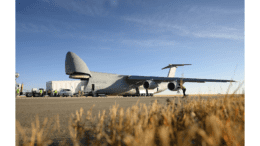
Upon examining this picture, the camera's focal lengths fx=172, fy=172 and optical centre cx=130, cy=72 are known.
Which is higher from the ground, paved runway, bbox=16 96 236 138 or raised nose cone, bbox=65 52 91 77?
raised nose cone, bbox=65 52 91 77

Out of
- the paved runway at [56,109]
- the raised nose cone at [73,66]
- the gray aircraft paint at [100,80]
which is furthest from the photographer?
the gray aircraft paint at [100,80]

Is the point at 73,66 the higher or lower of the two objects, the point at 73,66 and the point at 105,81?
the higher

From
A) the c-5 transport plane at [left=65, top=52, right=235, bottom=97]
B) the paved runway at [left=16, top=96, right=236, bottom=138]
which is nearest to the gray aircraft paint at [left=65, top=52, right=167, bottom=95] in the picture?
the c-5 transport plane at [left=65, top=52, right=235, bottom=97]

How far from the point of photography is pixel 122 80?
24.0 meters

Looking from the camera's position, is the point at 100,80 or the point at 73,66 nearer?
the point at 73,66

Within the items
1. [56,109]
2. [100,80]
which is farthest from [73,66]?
[56,109]

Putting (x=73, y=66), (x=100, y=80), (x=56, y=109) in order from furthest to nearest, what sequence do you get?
(x=100, y=80) → (x=73, y=66) → (x=56, y=109)

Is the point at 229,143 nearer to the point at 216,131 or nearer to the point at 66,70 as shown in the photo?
the point at 216,131

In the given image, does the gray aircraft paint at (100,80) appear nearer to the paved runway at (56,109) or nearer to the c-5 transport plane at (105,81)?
the c-5 transport plane at (105,81)

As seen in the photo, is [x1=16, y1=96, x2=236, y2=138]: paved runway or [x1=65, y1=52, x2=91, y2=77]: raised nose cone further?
[x1=65, y1=52, x2=91, y2=77]: raised nose cone

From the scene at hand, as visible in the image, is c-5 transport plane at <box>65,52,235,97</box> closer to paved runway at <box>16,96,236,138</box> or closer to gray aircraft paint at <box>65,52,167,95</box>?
gray aircraft paint at <box>65,52,167,95</box>

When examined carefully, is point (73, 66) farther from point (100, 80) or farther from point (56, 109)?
point (56, 109)

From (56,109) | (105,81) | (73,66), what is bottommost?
(56,109)

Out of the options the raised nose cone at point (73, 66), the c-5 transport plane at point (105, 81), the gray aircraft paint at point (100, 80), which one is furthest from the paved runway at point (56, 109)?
the c-5 transport plane at point (105, 81)
